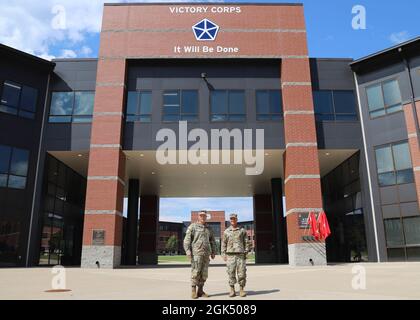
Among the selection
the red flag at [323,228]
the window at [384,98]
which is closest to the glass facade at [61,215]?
the red flag at [323,228]

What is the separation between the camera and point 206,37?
74.5 feet

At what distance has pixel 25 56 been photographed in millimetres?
21812

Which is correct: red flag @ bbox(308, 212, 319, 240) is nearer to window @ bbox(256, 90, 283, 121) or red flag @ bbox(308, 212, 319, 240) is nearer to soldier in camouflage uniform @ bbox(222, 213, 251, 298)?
window @ bbox(256, 90, 283, 121)

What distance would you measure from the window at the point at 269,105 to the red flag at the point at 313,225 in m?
6.23

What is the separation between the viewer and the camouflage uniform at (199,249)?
290 inches

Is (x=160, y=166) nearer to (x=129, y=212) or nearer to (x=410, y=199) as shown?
(x=129, y=212)

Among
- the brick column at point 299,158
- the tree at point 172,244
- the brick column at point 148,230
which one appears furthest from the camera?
the tree at point 172,244

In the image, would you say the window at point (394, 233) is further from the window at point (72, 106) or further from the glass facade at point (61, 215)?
the glass facade at point (61, 215)

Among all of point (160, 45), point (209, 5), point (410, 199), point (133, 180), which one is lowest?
Result: point (410, 199)

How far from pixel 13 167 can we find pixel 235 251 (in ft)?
58.2

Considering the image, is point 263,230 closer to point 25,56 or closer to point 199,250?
point 25,56

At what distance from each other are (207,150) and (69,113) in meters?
9.08
